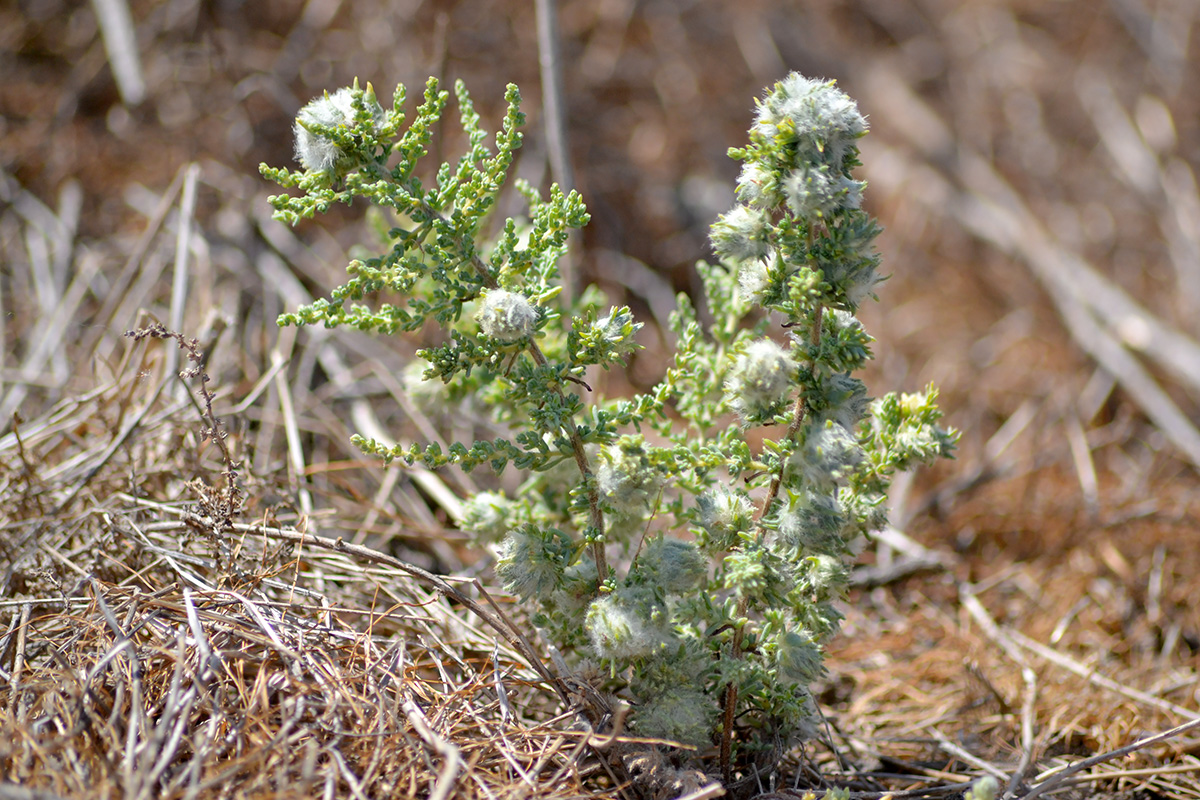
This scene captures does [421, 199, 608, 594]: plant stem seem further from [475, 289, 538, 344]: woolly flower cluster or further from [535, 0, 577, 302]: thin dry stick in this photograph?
[535, 0, 577, 302]: thin dry stick

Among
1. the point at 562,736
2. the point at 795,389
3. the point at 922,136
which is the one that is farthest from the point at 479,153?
the point at 922,136

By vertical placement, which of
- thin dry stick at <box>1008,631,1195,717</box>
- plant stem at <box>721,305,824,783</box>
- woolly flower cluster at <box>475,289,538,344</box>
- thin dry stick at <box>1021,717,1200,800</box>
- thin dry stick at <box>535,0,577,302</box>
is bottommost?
thin dry stick at <box>1008,631,1195,717</box>

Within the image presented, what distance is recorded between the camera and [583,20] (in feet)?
15.8

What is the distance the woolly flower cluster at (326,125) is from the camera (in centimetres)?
163

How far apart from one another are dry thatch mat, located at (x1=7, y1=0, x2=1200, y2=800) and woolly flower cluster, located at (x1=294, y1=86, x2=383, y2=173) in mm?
545

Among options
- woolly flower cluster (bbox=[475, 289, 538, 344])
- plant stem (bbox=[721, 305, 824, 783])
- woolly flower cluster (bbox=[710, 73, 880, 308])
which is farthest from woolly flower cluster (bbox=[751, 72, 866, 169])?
woolly flower cluster (bbox=[475, 289, 538, 344])

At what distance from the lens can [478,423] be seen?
116 inches

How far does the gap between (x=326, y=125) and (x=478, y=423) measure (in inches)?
57.2

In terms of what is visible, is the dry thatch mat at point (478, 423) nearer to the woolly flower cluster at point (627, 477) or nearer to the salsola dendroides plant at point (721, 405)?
the salsola dendroides plant at point (721, 405)

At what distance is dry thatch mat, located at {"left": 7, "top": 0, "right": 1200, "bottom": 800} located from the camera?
1.74m

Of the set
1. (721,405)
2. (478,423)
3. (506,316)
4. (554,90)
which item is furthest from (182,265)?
(721,405)

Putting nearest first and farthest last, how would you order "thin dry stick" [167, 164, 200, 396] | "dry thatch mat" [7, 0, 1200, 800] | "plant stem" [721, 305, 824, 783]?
"plant stem" [721, 305, 824, 783], "dry thatch mat" [7, 0, 1200, 800], "thin dry stick" [167, 164, 200, 396]

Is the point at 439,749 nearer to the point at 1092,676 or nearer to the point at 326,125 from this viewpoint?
the point at 326,125

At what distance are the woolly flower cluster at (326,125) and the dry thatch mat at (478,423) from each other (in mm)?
545
